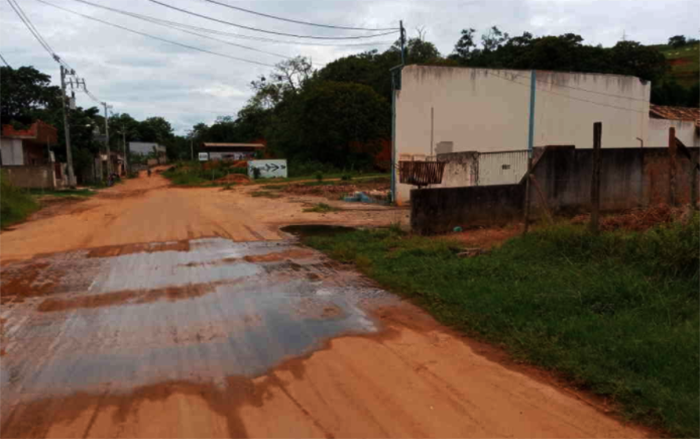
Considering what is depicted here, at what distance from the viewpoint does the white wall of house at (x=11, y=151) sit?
111 feet

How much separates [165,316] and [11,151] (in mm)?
34380

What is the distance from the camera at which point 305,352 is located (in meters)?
5.30

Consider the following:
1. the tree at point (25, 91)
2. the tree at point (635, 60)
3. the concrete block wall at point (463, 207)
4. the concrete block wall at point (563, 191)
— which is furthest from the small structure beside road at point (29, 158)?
the tree at point (635, 60)

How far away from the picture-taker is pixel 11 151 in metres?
34.2

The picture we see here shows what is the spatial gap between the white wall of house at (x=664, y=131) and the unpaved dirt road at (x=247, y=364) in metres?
27.0

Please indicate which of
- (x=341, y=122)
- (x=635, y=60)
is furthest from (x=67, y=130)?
(x=635, y=60)

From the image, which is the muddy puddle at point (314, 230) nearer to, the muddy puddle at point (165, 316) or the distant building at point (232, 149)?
the muddy puddle at point (165, 316)

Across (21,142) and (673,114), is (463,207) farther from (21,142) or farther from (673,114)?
(21,142)

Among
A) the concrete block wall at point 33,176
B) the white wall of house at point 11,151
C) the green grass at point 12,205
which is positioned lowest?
the green grass at point 12,205

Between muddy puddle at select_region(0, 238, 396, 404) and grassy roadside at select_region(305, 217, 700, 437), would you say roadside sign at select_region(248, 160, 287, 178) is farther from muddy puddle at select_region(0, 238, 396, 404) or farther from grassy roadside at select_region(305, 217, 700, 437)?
grassy roadside at select_region(305, 217, 700, 437)

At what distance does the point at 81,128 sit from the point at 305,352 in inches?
1730

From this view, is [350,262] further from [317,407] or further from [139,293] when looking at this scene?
[317,407]

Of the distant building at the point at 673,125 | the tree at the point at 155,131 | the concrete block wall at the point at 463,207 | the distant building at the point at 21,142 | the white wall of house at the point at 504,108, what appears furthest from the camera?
the tree at the point at 155,131

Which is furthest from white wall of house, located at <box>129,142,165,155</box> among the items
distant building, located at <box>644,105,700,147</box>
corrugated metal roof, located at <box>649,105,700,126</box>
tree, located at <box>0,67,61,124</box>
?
distant building, located at <box>644,105,700,147</box>
